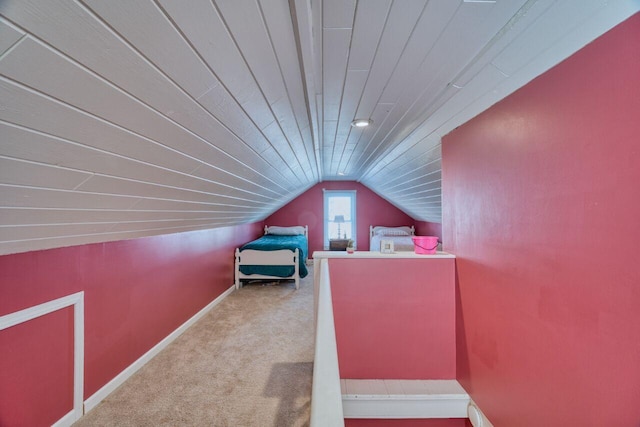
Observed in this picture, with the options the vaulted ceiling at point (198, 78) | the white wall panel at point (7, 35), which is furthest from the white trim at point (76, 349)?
the white wall panel at point (7, 35)

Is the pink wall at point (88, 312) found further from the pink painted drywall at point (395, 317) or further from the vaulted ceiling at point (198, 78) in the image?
the pink painted drywall at point (395, 317)

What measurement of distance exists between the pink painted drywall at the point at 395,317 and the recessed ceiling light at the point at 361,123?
97cm

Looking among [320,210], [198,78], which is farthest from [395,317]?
[320,210]

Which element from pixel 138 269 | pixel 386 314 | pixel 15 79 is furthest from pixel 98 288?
pixel 386 314

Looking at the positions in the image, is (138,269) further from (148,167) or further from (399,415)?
(399,415)

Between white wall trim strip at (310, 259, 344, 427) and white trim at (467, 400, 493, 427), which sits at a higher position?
white wall trim strip at (310, 259, 344, 427)

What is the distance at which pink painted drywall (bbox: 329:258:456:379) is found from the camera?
186 cm

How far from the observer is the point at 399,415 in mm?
1740

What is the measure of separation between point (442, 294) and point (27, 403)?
2.32m

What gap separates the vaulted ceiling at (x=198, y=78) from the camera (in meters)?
0.66

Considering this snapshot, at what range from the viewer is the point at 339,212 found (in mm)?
6137

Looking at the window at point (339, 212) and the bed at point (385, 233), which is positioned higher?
the window at point (339, 212)

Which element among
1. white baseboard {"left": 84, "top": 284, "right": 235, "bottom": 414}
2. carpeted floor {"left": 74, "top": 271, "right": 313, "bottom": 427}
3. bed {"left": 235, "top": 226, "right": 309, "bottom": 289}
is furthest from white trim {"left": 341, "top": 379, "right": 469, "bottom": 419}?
bed {"left": 235, "top": 226, "right": 309, "bottom": 289}

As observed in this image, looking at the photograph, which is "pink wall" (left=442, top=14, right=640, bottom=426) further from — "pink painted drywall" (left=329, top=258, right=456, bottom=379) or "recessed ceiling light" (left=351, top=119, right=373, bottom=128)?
"recessed ceiling light" (left=351, top=119, right=373, bottom=128)
